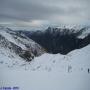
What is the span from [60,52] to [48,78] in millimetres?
271

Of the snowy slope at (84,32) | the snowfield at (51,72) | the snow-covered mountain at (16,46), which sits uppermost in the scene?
the snowy slope at (84,32)

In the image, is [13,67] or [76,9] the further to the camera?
[76,9]

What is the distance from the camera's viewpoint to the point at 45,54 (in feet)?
5.86

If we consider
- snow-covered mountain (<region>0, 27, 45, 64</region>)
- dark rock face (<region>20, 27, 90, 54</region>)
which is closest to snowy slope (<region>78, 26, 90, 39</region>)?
dark rock face (<region>20, 27, 90, 54</region>)

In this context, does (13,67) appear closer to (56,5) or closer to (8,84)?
(8,84)

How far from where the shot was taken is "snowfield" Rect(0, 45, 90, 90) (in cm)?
174

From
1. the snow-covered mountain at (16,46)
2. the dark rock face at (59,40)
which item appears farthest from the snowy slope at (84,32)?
the snow-covered mountain at (16,46)

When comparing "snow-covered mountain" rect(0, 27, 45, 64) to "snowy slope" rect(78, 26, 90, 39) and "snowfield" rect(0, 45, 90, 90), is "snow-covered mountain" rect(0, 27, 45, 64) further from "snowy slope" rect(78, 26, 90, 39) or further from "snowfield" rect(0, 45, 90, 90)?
"snowy slope" rect(78, 26, 90, 39)

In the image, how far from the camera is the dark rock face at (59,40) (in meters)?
1.79

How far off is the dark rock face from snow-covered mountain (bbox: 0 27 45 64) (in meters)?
0.06

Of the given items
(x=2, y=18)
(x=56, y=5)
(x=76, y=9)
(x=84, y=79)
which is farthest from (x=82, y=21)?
(x=2, y=18)

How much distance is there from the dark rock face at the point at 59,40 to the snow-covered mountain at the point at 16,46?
0.19 feet

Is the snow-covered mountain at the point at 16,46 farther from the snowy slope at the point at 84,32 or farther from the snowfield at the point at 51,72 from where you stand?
the snowy slope at the point at 84,32

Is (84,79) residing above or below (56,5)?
below
